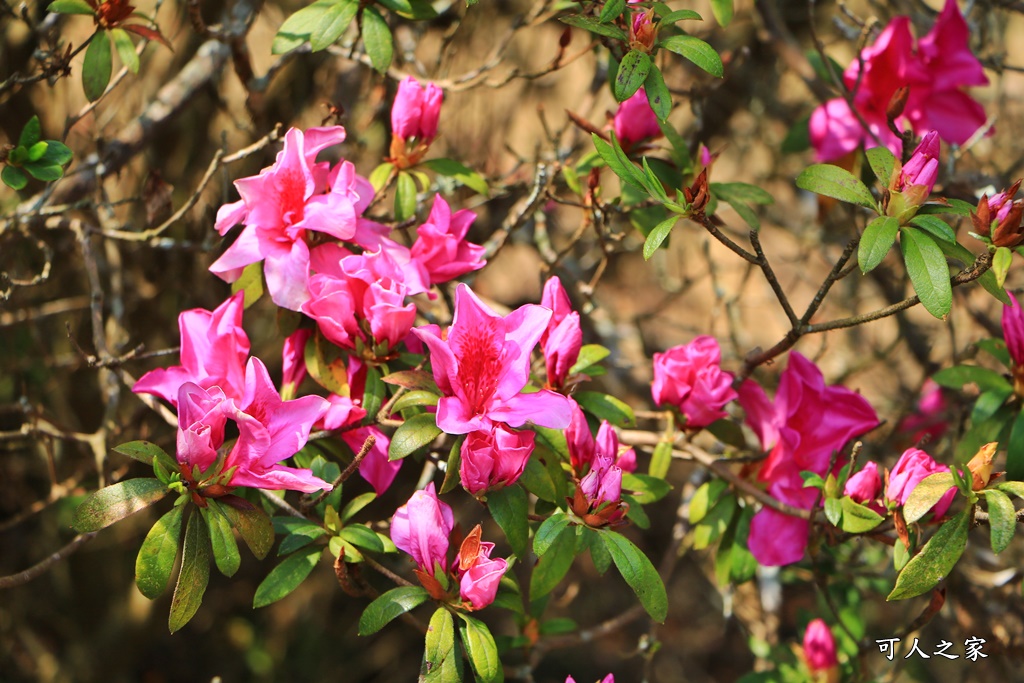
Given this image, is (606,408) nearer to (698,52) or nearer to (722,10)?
(698,52)

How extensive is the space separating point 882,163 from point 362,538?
0.93 meters

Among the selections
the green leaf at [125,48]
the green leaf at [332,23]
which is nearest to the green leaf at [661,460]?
the green leaf at [332,23]

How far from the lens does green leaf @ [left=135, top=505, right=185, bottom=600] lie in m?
1.12

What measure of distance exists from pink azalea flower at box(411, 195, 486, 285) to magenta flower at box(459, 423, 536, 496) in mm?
329

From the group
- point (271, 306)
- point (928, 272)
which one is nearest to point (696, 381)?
point (928, 272)

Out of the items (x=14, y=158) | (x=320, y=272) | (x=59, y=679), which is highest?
(x=14, y=158)

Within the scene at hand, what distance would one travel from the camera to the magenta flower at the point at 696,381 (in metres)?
1.46

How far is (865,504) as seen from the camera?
4.43 ft

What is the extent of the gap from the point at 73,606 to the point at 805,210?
9.42 feet

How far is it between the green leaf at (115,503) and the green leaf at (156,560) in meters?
0.03

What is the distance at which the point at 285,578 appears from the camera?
1267 millimetres

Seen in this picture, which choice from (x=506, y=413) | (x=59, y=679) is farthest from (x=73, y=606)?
(x=506, y=413)

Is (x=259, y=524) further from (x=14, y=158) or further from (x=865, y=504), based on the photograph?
(x=865, y=504)

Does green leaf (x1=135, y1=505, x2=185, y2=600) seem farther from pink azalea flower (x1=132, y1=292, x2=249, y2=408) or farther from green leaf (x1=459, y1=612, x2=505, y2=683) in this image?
green leaf (x1=459, y1=612, x2=505, y2=683)
